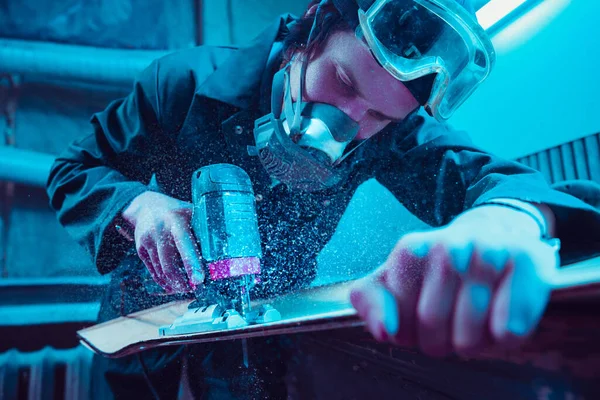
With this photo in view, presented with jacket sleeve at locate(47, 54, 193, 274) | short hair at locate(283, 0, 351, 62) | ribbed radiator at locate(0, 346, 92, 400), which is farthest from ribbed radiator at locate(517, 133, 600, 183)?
ribbed radiator at locate(0, 346, 92, 400)

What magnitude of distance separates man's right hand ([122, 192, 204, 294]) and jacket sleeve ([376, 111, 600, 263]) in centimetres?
33

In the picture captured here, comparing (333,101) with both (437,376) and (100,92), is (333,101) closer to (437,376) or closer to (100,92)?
Answer: (437,376)

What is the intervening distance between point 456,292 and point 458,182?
51cm

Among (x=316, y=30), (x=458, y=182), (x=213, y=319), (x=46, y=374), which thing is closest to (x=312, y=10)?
(x=316, y=30)

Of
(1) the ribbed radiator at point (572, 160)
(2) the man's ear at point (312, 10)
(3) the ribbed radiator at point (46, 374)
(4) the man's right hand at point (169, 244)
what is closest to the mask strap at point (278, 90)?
(2) the man's ear at point (312, 10)

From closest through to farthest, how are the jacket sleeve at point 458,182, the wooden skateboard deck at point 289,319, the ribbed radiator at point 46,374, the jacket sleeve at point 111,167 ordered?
the wooden skateboard deck at point 289,319 < the jacket sleeve at point 458,182 < the jacket sleeve at point 111,167 < the ribbed radiator at point 46,374

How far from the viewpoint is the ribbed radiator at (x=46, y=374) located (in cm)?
102

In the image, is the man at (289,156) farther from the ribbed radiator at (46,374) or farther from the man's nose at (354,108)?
the ribbed radiator at (46,374)

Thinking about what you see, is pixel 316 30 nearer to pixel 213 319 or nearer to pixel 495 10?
pixel 495 10

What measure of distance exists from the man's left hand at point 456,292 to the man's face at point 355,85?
39cm

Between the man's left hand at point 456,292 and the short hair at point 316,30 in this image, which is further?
the short hair at point 316,30

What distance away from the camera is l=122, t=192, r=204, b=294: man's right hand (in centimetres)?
48

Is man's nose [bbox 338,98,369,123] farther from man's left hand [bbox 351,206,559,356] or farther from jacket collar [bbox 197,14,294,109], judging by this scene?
man's left hand [bbox 351,206,559,356]

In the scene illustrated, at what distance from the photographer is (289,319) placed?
26 cm
